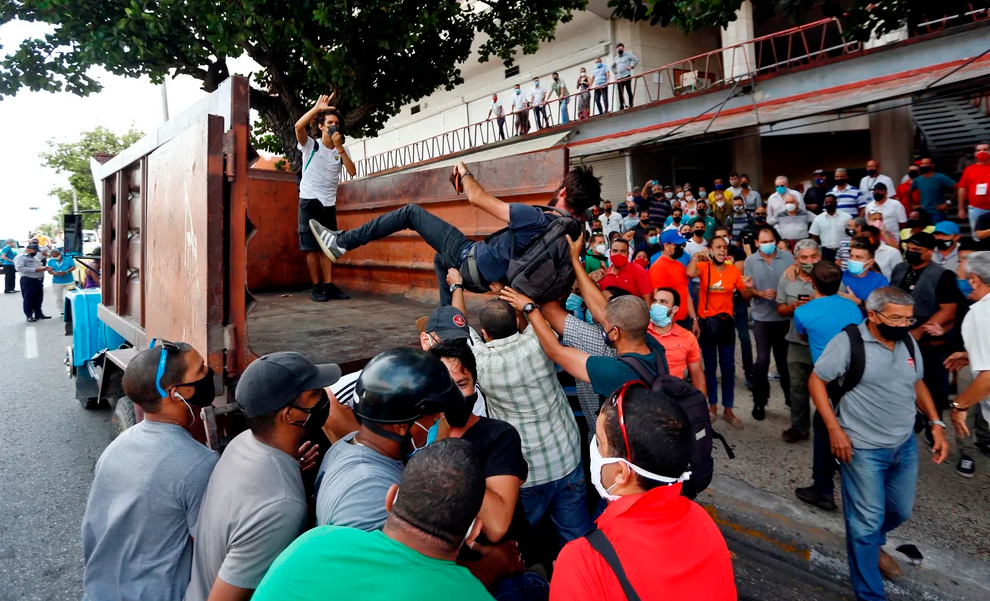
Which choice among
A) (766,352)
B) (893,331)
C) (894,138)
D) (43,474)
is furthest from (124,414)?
(894,138)

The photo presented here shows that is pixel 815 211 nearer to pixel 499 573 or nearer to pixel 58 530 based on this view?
pixel 499 573

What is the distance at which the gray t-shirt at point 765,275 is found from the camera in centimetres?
523

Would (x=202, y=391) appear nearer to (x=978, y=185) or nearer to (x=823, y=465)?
(x=823, y=465)

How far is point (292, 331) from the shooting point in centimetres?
350

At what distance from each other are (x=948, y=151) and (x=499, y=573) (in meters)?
12.8

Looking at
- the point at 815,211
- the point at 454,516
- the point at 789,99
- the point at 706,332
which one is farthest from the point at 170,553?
the point at 789,99

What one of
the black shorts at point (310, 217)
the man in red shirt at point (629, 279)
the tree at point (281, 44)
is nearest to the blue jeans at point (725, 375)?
the man in red shirt at point (629, 279)

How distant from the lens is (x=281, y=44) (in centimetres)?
863

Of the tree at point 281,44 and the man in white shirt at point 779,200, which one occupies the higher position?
the tree at point 281,44

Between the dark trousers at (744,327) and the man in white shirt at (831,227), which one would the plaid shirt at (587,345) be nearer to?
the dark trousers at (744,327)

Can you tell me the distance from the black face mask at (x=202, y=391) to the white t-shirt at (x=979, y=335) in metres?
3.93

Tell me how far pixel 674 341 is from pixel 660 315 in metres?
0.23

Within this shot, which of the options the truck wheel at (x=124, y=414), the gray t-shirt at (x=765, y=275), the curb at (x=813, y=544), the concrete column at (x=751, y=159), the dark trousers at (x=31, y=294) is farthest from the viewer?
the concrete column at (x=751, y=159)

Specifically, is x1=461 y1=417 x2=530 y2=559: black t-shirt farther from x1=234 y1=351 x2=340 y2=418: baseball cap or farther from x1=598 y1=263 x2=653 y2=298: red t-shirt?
x1=598 y1=263 x2=653 y2=298: red t-shirt
